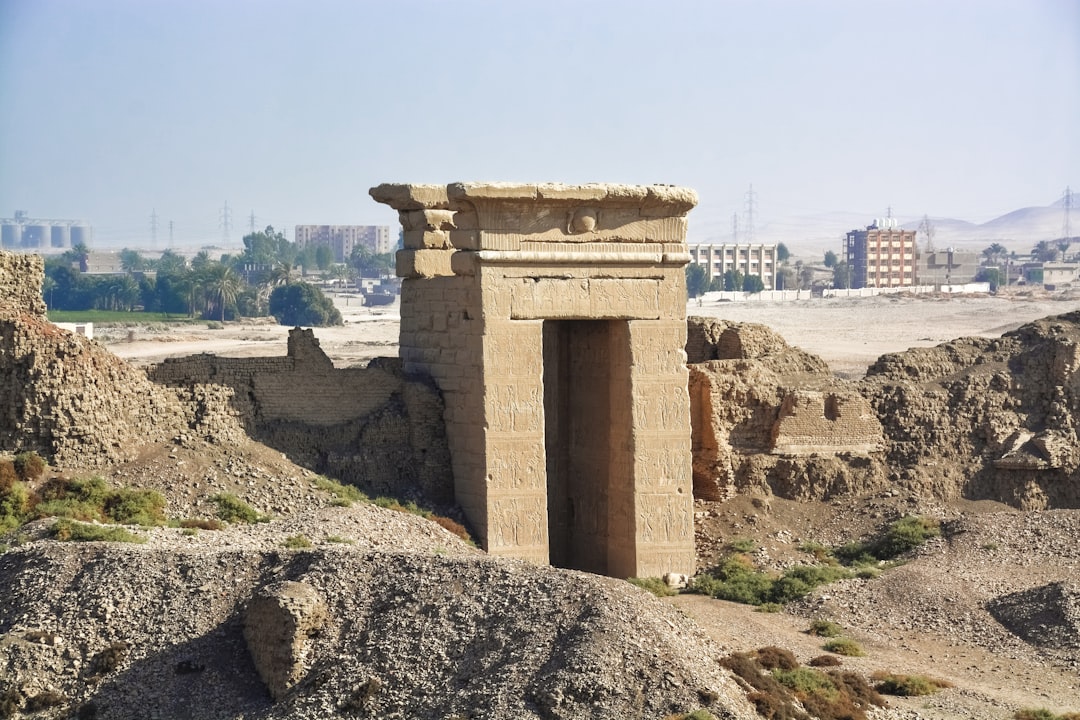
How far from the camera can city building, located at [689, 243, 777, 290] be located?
14425 cm

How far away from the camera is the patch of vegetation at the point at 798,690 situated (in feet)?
62.1

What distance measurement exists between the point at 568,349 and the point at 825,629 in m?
5.81

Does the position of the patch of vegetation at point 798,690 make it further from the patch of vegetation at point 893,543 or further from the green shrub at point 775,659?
the patch of vegetation at point 893,543

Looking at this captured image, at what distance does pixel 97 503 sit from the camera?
22891 millimetres

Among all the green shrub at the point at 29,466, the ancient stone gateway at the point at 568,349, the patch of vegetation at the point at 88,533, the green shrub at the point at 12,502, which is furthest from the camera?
the ancient stone gateway at the point at 568,349

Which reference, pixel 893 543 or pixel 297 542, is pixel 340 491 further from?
pixel 893 543

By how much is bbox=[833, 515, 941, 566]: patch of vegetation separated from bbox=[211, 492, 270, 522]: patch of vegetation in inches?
332

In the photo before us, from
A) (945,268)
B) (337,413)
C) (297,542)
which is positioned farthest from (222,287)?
(297,542)

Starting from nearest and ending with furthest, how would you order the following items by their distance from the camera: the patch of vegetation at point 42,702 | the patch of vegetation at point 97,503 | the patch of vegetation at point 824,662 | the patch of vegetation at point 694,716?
the patch of vegetation at point 694,716 < the patch of vegetation at point 42,702 < the patch of vegetation at point 824,662 < the patch of vegetation at point 97,503

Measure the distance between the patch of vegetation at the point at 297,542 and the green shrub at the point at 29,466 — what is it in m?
2.96

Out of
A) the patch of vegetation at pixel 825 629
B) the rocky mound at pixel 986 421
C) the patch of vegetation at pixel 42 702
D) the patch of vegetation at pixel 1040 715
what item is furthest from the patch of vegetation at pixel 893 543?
the patch of vegetation at pixel 42 702

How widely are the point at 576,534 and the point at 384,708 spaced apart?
31.4 feet

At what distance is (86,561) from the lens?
67.5 ft

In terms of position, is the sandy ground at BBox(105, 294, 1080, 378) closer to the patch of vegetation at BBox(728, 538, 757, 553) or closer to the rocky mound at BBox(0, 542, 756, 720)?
the patch of vegetation at BBox(728, 538, 757, 553)
